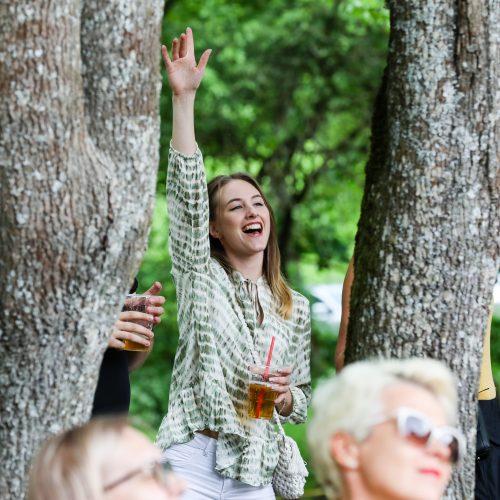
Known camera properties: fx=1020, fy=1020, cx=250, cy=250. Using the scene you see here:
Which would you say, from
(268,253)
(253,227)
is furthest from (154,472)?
(268,253)

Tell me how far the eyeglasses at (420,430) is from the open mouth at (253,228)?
5.89 feet

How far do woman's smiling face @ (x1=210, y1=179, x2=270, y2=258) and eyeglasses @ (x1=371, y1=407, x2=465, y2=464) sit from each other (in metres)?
1.76

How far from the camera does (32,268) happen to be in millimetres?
2816

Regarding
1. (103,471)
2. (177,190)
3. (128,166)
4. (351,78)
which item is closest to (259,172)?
(351,78)

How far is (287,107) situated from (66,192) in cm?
986

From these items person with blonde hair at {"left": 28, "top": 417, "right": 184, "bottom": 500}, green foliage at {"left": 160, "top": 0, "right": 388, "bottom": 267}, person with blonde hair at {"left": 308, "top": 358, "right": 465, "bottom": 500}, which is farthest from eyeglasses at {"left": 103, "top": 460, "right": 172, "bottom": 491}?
green foliage at {"left": 160, "top": 0, "right": 388, "bottom": 267}

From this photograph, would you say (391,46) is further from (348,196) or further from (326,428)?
(348,196)

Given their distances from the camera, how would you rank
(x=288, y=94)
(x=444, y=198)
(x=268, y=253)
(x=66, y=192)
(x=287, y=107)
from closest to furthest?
(x=66, y=192) → (x=444, y=198) → (x=268, y=253) → (x=288, y=94) → (x=287, y=107)

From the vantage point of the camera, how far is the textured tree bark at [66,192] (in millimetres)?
2791

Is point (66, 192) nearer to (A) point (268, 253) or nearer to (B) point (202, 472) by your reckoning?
(B) point (202, 472)

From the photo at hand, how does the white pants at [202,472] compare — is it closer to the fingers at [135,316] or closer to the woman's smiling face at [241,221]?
the fingers at [135,316]

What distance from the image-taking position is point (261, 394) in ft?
12.0

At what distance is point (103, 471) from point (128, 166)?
1.17 meters

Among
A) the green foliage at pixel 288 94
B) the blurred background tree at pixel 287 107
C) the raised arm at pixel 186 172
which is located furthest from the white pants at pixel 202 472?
the green foliage at pixel 288 94
